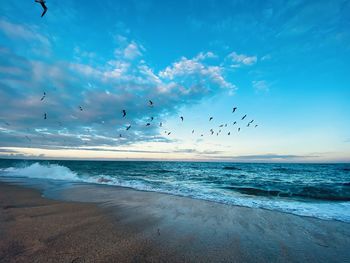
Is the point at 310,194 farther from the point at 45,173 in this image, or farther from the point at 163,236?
the point at 45,173

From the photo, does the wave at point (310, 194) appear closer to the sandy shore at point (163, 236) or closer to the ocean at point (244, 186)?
the ocean at point (244, 186)

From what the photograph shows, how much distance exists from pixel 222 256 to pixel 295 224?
4.15 meters

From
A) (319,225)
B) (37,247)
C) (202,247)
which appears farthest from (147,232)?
(319,225)

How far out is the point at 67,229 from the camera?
585 centimetres

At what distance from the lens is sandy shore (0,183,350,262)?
14.5ft

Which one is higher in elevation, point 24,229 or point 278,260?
point 24,229

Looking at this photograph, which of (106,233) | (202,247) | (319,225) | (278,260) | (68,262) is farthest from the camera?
(319,225)

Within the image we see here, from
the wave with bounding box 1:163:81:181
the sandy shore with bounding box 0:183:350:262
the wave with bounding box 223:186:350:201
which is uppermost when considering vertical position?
the wave with bounding box 1:163:81:181

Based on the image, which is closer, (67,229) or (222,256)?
(222,256)

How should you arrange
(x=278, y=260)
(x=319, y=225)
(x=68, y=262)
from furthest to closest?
(x=319, y=225) → (x=278, y=260) → (x=68, y=262)

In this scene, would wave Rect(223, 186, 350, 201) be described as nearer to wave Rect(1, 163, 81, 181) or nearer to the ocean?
the ocean

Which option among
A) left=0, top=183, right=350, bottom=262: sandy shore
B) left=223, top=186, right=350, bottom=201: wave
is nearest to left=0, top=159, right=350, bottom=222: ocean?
left=223, top=186, right=350, bottom=201: wave

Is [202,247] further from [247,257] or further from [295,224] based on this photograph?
[295,224]

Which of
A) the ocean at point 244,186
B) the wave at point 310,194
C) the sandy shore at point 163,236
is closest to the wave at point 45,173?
the ocean at point 244,186
